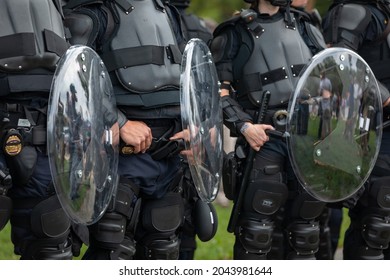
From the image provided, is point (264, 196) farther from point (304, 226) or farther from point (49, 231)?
point (49, 231)

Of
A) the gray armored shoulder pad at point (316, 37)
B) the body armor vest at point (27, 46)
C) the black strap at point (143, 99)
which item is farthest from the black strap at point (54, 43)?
the gray armored shoulder pad at point (316, 37)

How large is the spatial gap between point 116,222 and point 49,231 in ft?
1.71

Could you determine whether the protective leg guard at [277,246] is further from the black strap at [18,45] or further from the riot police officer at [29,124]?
the black strap at [18,45]

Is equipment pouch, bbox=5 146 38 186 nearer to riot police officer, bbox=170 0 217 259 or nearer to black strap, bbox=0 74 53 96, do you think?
black strap, bbox=0 74 53 96


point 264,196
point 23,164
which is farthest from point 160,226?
point 23,164

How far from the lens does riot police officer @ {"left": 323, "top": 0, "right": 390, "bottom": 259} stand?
697cm

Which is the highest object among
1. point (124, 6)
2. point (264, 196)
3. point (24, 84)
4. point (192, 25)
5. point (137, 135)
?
point (124, 6)

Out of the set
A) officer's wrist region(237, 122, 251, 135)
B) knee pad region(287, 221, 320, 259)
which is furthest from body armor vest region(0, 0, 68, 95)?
knee pad region(287, 221, 320, 259)

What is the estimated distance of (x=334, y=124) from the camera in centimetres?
618

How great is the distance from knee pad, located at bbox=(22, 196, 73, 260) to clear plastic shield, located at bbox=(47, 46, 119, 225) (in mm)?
224

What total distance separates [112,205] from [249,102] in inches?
48.8

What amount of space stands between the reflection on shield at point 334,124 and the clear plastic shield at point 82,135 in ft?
3.29

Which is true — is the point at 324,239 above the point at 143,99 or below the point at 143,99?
below
